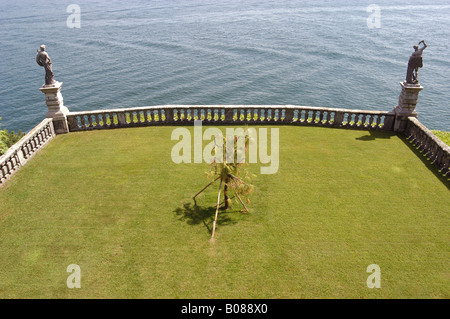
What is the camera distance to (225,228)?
11.0 meters

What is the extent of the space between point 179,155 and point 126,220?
486cm

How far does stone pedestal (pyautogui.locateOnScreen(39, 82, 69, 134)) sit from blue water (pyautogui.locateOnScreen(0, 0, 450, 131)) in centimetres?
2577

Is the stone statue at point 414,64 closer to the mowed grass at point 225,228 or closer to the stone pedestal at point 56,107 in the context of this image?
the mowed grass at point 225,228

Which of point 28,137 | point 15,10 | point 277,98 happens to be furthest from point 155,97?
point 15,10

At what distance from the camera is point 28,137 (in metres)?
15.1
